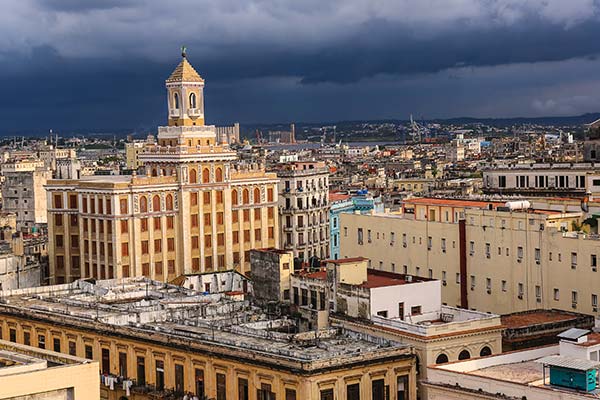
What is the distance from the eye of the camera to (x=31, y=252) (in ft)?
401

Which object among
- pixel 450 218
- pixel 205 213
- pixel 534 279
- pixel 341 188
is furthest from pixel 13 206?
pixel 534 279

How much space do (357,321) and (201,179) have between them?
51.1 m

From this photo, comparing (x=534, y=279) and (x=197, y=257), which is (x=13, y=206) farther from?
(x=534, y=279)

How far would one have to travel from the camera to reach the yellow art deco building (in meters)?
110

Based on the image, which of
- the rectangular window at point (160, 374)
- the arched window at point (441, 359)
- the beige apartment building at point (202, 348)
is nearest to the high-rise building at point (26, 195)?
the beige apartment building at point (202, 348)

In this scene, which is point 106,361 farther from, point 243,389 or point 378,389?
point 378,389

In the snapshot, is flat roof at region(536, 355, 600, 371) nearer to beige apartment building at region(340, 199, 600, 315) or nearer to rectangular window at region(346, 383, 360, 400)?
rectangular window at region(346, 383, 360, 400)

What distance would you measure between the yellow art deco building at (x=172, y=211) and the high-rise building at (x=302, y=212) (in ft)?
61.0

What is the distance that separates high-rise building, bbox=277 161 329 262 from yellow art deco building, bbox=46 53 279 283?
18.6 metres

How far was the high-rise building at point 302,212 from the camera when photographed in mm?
142250

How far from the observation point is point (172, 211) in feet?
374

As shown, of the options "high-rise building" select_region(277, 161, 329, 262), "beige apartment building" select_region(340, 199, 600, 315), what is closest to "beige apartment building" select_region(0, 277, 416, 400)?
"beige apartment building" select_region(340, 199, 600, 315)

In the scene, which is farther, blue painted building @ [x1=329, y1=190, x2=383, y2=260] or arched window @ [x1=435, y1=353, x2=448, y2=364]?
blue painted building @ [x1=329, y1=190, x2=383, y2=260]

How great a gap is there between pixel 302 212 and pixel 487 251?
56.7 m
